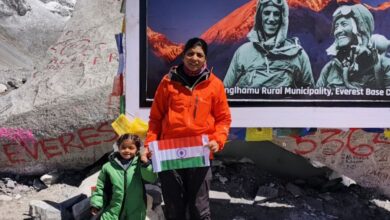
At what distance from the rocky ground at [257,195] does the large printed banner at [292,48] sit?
1.25 m

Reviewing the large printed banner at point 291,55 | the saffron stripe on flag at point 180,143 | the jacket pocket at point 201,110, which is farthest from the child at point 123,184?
the large printed banner at point 291,55

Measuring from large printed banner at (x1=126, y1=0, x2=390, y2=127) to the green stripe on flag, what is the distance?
120 centimetres

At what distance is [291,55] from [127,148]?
1.87 meters

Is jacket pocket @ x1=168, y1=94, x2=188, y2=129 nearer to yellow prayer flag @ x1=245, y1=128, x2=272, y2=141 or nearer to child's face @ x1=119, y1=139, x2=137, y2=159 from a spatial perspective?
child's face @ x1=119, y1=139, x2=137, y2=159

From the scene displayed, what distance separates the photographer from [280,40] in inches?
173

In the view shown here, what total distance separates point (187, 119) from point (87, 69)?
296 centimetres

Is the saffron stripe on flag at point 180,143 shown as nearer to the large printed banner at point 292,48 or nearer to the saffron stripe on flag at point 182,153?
the saffron stripe on flag at point 182,153

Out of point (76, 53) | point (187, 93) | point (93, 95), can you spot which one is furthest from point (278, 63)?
point (76, 53)

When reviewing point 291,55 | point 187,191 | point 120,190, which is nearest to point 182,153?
point 187,191

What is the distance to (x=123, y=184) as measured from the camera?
338 centimetres

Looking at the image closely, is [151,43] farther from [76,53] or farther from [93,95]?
[76,53]

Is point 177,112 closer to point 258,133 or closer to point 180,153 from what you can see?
point 180,153

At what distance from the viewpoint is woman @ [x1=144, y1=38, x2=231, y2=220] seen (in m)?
3.14

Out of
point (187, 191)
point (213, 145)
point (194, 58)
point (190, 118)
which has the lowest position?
point (187, 191)
